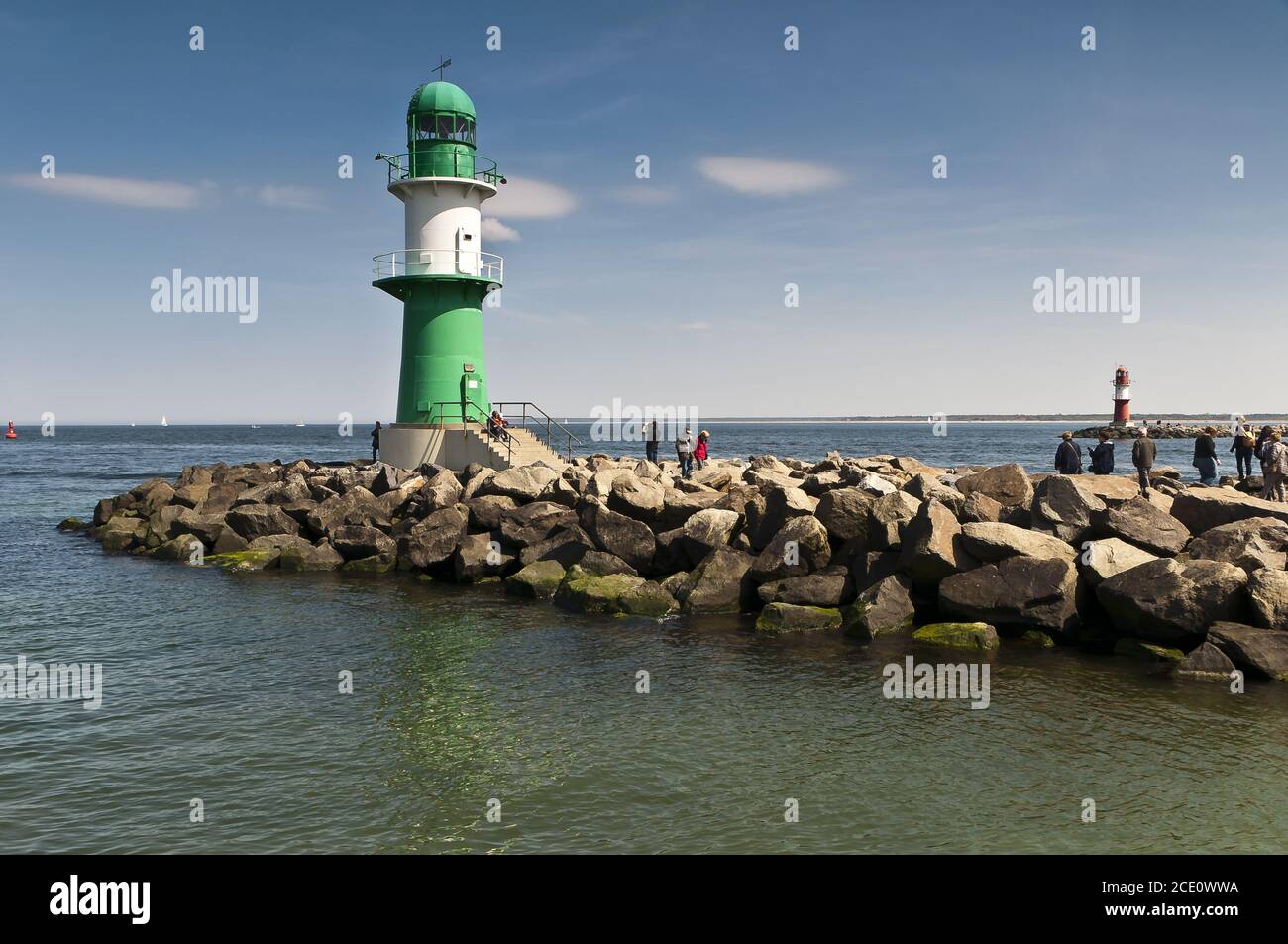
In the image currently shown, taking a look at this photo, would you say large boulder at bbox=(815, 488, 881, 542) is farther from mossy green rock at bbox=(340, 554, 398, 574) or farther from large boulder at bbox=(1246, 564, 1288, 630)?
mossy green rock at bbox=(340, 554, 398, 574)

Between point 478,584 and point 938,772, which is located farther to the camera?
point 478,584

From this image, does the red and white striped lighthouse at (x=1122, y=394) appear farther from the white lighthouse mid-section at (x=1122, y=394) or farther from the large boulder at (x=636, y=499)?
the large boulder at (x=636, y=499)

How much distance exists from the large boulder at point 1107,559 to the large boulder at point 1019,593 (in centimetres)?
24

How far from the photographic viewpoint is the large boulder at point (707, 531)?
1858 cm

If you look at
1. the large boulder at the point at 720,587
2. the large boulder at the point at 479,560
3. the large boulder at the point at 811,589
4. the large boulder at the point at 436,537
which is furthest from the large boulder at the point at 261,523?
the large boulder at the point at 811,589

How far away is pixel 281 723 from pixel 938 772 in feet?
25.7

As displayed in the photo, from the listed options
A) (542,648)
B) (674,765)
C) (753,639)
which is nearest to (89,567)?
(542,648)

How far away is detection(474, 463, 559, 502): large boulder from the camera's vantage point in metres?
23.6

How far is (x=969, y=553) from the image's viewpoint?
50.6ft

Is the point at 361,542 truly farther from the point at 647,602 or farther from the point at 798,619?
the point at 798,619

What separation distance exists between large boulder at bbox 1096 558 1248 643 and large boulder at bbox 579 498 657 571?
8695 mm

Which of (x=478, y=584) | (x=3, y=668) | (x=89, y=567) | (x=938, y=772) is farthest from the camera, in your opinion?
(x=89, y=567)

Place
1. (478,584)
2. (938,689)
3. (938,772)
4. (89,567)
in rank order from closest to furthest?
(938,772)
(938,689)
(478,584)
(89,567)
